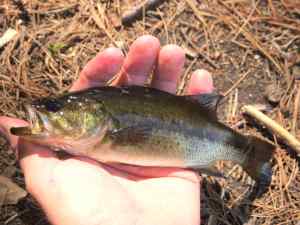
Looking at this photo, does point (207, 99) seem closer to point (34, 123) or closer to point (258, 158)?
point (258, 158)

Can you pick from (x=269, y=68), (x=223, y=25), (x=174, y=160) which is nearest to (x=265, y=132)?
(x=269, y=68)

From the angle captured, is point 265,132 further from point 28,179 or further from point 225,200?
point 28,179

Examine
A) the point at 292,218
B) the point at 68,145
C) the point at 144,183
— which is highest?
the point at 68,145

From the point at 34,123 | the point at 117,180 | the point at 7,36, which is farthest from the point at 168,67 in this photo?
the point at 7,36

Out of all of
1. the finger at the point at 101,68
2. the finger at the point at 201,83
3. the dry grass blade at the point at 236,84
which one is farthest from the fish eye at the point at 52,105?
the dry grass blade at the point at 236,84

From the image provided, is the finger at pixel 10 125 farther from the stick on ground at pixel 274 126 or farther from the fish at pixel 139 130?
the stick on ground at pixel 274 126

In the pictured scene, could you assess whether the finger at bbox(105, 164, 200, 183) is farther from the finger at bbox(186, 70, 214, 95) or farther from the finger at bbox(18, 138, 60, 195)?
the finger at bbox(186, 70, 214, 95)
